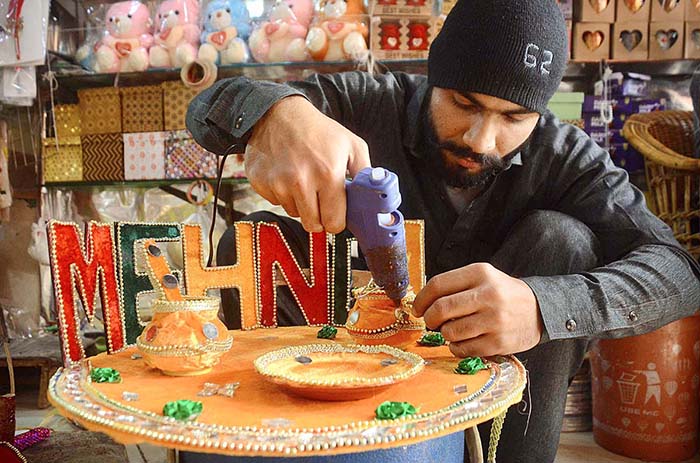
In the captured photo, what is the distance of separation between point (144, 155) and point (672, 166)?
1886mm

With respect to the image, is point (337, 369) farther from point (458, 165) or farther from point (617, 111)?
point (617, 111)

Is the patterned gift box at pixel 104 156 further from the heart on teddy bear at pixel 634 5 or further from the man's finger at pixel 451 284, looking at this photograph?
the heart on teddy bear at pixel 634 5

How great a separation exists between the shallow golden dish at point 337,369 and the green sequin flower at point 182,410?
0.09 meters

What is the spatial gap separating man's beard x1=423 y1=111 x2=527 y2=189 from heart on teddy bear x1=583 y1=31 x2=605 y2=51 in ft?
4.31

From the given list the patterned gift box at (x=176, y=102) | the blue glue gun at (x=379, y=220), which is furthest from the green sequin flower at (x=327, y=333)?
the patterned gift box at (x=176, y=102)

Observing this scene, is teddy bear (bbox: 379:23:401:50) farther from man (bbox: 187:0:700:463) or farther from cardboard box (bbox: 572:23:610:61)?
man (bbox: 187:0:700:463)

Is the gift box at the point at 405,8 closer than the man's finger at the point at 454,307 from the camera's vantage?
No

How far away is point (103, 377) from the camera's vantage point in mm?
729

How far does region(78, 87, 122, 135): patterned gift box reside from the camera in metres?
2.43

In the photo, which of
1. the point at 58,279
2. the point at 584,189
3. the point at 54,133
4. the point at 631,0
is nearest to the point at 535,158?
the point at 584,189

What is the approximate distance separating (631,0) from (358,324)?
2.04m

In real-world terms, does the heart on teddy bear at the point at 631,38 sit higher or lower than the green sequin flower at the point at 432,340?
higher

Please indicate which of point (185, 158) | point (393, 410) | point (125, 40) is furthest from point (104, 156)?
point (393, 410)

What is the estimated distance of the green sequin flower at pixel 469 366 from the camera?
77 centimetres
